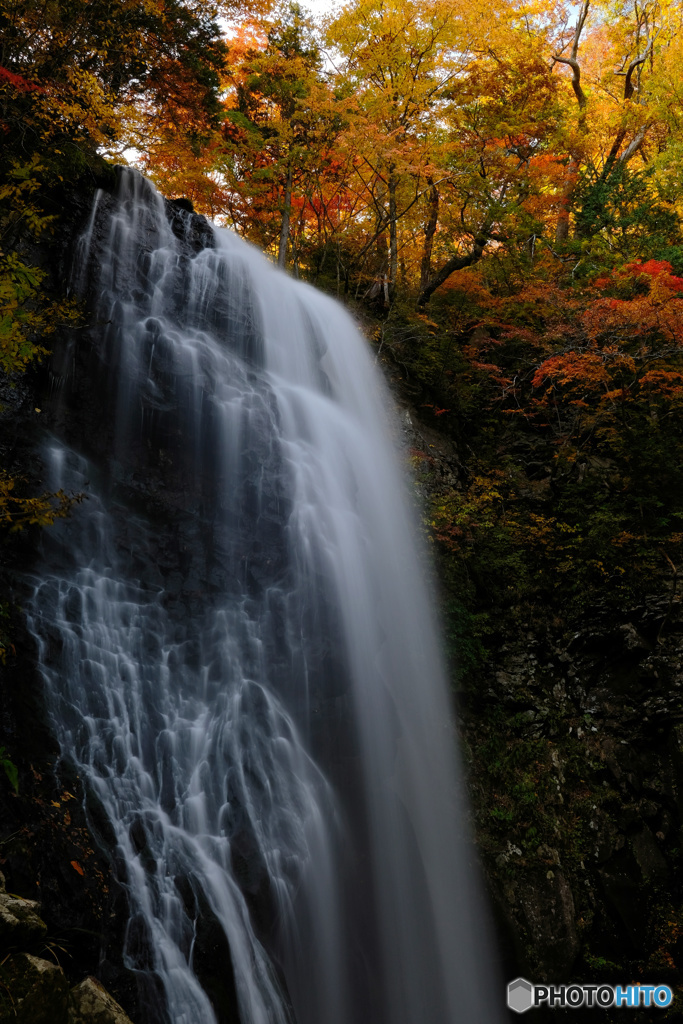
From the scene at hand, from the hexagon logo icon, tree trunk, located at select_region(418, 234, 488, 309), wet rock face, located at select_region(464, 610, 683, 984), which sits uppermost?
tree trunk, located at select_region(418, 234, 488, 309)

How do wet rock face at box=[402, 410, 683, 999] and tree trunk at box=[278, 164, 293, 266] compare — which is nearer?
wet rock face at box=[402, 410, 683, 999]

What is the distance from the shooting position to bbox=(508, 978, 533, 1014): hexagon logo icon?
821cm

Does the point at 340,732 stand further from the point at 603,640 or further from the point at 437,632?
the point at 603,640

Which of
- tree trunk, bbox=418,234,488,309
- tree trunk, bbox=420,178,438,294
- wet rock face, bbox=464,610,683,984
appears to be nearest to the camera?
wet rock face, bbox=464,610,683,984

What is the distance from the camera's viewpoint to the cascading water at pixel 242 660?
20.0ft

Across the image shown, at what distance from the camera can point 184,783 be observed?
255 inches

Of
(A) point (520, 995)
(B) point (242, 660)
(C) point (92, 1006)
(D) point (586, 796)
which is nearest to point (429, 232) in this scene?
(B) point (242, 660)

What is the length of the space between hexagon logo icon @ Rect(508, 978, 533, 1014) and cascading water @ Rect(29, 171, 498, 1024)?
0.28 m

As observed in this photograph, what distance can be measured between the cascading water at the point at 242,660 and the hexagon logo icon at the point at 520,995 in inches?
11.1

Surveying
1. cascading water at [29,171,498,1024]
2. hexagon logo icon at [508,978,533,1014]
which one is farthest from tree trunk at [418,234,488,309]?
hexagon logo icon at [508,978,533,1014]

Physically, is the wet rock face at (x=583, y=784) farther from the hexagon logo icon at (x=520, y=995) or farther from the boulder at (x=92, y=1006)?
the boulder at (x=92, y=1006)

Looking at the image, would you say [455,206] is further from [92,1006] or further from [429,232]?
[92,1006]

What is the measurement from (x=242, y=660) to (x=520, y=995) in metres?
5.81

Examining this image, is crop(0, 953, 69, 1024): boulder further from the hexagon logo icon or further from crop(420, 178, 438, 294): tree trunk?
crop(420, 178, 438, 294): tree trunk
